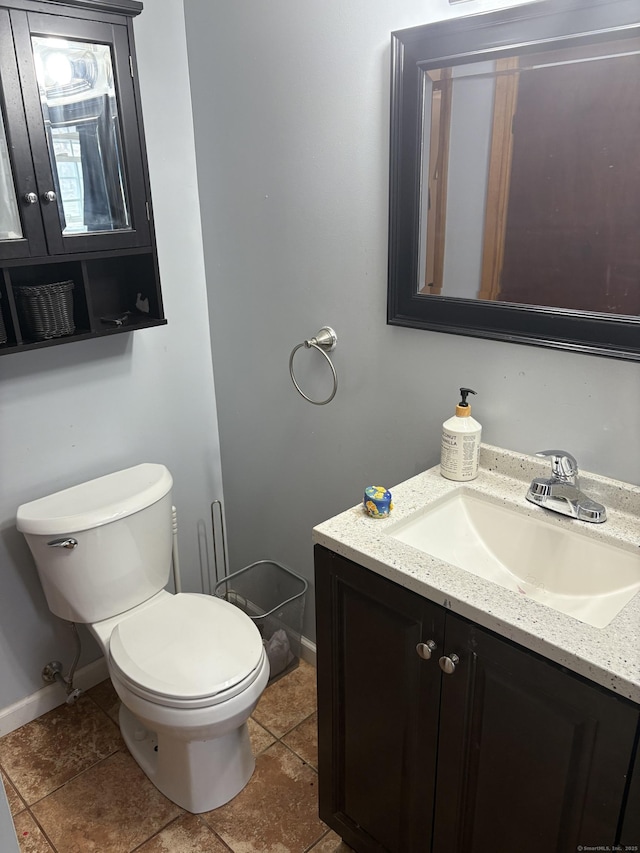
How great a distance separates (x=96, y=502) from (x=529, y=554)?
3.78 feet

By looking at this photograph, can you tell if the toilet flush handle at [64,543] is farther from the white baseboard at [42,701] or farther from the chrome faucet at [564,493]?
the chrome faucet at [564,493]

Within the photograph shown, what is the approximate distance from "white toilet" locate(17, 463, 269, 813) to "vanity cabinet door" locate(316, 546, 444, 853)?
29cm

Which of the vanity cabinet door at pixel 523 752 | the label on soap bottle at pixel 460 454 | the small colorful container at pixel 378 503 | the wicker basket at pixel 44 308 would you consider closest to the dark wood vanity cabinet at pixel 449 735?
the vanity cabinet door at pixel 523 752

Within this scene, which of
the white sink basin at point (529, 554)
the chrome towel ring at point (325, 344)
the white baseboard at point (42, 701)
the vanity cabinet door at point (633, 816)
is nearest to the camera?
the vanity cabinet door at point (633, 816)

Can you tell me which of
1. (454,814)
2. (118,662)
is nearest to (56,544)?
(118,662)

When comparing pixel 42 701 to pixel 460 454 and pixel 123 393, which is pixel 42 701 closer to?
pixel 123 393

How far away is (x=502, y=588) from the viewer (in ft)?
3.76

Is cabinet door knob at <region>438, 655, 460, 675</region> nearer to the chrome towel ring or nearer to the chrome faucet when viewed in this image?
the chrome faucet

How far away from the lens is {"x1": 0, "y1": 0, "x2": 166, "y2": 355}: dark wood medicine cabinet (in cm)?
152

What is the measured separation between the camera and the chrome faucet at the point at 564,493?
4.40 feet

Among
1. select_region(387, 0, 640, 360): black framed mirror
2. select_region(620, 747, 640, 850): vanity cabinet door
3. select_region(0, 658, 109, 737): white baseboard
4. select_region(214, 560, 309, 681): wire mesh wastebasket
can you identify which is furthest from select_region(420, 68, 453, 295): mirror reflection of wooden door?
select_region(0, 658, 109, 737): white baseboard

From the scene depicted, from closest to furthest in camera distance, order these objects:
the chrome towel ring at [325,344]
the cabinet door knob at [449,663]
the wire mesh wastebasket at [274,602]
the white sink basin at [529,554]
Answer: the cabinet door knob at [449,663] < the white sink basin at [529,554] < the chrome towel ring at [325,344] < the wire mesh wastebasket at [274,602]

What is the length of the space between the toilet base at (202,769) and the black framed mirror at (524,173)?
1.23 metres

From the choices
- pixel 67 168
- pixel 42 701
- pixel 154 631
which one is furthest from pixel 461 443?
pixel 42 701
